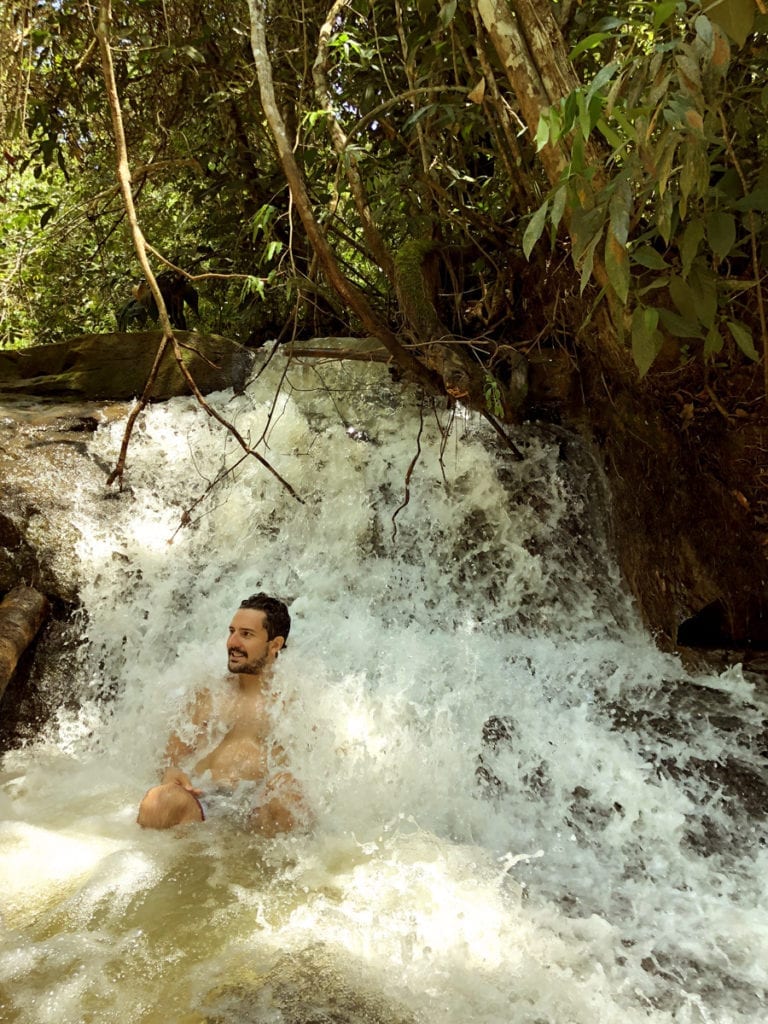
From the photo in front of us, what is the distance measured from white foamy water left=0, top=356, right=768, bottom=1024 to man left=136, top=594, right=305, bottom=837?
95 mm

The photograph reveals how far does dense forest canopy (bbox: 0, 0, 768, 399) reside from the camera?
224cm

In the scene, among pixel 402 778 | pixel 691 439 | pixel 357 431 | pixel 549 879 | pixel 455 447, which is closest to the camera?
pixel 549 879

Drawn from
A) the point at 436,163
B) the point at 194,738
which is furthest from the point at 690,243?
the point at 194,738

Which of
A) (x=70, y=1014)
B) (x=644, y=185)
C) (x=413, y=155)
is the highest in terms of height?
(x=413, y=155)

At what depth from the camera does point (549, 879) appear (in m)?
2.74

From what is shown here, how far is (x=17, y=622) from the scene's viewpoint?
3.71 meters

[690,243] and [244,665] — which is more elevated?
[690,243]

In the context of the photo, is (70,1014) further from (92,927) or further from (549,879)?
(549,879)

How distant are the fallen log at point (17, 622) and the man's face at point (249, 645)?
99cm

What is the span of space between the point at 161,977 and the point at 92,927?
0.33m

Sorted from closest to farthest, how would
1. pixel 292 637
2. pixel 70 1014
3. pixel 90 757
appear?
pixel 70 1014, pixel 90 757, pixel 292 637

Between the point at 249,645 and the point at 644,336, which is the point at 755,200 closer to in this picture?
the point at 644,336

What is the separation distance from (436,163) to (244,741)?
329 cm

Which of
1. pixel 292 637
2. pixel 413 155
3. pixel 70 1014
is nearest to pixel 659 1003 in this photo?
pixel 70 1014
